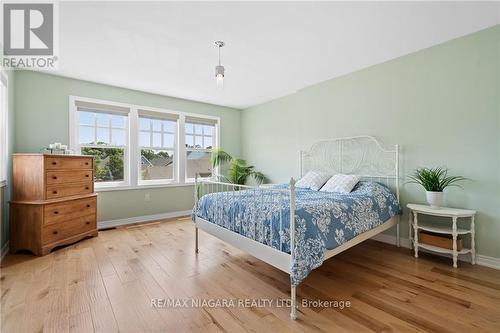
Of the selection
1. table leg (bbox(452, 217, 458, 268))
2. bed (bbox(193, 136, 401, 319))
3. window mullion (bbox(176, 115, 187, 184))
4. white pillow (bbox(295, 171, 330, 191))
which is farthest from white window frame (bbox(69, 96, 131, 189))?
table leg (bbox(452, 217, 458, 268))

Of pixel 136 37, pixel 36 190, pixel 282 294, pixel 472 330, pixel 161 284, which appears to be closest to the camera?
pixel 472 330

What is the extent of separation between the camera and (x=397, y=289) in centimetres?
196

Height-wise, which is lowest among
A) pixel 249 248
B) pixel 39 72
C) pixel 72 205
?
pixel 249 248

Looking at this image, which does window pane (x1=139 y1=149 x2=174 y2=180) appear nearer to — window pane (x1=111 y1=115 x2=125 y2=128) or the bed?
window pane (x1=111 y1=115 x2=125 y2=128)

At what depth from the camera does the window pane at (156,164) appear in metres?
4.30

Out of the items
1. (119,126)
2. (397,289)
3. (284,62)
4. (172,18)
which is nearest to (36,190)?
(119,126)

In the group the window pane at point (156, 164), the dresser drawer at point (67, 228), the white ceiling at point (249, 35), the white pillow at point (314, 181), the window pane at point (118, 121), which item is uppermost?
the white ceiling at point (249, 35)

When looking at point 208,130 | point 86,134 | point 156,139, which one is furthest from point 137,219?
point 208,130

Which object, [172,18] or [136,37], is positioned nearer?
[172,18]

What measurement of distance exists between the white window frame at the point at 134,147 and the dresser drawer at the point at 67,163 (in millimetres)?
538

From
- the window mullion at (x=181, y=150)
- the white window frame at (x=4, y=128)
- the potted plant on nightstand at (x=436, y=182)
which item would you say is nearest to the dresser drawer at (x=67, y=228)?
the white window frame at (x=4, y=128)

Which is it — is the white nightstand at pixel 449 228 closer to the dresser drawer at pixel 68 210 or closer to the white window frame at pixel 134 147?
the white window frame at pixel 134 147

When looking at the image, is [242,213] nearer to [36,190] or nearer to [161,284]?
[161,284]

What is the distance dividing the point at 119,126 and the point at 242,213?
10.3 ft
